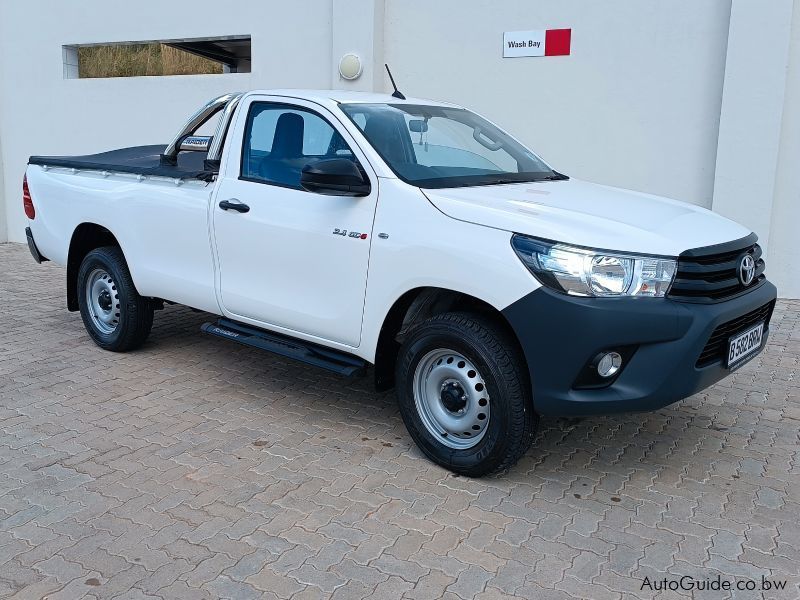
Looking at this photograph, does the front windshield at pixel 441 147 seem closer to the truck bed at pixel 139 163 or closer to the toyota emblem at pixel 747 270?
the truck bed at pixel 139 163

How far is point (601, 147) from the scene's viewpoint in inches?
332

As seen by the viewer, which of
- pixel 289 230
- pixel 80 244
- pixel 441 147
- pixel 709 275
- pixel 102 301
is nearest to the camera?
pixel 709 275

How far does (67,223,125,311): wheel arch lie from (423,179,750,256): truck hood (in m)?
3.25

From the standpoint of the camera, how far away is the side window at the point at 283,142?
4766mm

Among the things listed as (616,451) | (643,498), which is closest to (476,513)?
(643,498)

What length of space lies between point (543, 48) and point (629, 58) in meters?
0.91

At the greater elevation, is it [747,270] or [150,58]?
[150,58]

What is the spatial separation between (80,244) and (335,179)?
3085 mm

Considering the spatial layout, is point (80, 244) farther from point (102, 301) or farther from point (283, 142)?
point (283, 142)

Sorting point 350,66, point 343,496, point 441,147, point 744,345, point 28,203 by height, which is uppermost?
point 350,66

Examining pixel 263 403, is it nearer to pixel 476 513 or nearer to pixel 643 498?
pixel 476 513

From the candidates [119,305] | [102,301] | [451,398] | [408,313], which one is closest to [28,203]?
[102,301]

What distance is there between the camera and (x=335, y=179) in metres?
4.20

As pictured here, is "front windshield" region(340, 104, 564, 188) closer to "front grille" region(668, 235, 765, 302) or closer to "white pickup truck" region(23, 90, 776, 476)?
"white pickup truck" region(23, 90, 776, 476)
